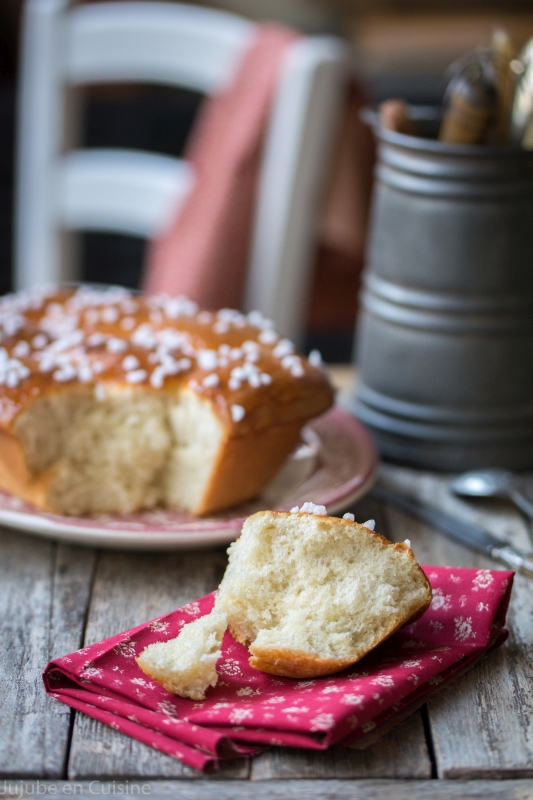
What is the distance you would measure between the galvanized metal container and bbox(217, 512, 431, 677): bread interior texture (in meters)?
0.54

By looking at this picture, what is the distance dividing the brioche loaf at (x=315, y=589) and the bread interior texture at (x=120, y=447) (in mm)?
343

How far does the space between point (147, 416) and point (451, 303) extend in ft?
1.46

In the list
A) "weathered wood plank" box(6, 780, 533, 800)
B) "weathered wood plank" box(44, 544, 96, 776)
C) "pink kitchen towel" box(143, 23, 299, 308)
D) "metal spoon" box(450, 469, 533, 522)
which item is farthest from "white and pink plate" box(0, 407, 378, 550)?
"pink kitchen towel" box(143, 23, 299, 308)

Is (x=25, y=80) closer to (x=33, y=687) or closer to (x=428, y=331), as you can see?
(x=428, y=331)

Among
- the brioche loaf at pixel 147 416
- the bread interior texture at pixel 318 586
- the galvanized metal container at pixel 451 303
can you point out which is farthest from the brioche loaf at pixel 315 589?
the galvanized metal container at pixel 451 303

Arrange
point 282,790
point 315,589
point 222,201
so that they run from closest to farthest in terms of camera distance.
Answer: point 282,790
point 315,589
point 222,201

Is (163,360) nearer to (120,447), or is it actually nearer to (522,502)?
(120,447)

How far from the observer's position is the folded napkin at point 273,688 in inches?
28.0

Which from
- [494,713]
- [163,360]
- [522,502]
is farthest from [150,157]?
[494,713]

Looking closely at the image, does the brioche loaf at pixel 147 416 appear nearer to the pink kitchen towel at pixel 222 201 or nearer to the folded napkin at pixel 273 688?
the folded napkin at pixel 273 688

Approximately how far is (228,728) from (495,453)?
74cm

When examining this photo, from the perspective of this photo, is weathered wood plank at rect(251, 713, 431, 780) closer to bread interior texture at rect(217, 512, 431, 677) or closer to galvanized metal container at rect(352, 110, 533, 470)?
bread interior texture at rect(217, 512, 431, 677)

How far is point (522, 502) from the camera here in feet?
3.95

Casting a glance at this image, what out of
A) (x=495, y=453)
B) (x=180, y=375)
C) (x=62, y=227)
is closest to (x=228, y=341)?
(x=180, y=375)
